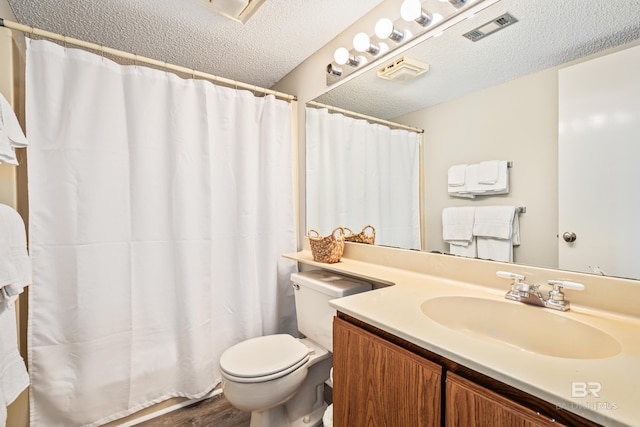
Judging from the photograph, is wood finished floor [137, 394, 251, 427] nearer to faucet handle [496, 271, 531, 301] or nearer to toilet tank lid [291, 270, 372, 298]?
toilet tank lid [291, 270, 372, 298]

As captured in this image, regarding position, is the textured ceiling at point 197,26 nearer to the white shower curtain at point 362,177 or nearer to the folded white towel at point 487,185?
the white shower curtain at point 362,177

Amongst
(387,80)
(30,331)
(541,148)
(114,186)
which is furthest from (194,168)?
(541,148)

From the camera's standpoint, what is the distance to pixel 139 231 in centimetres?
156

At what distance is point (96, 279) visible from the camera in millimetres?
1448

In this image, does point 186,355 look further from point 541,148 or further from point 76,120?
point 541,148

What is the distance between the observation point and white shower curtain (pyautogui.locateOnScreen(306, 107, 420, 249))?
1.52 metres

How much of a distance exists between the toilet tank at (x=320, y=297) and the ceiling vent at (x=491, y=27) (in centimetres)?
122

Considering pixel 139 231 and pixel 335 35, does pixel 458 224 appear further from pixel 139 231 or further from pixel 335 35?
pixel 139 231

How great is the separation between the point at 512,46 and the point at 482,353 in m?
1.11

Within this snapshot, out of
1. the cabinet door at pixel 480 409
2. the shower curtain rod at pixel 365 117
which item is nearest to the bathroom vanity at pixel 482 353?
the cabinet door at pixel 480 409

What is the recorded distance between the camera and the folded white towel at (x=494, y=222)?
111 cm

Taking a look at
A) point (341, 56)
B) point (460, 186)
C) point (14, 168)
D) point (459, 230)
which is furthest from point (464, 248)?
point (14, 168)

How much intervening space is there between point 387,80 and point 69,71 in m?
1.60

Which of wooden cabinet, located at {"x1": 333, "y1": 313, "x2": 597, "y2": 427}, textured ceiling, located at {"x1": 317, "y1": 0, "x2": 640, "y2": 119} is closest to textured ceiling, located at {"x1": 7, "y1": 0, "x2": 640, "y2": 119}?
textured ceiling, located at {"x1": 317, "y1": 0, "x2": 640, "y2": 119}
